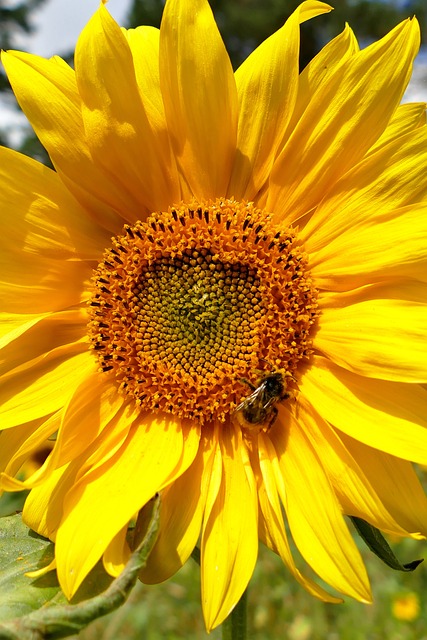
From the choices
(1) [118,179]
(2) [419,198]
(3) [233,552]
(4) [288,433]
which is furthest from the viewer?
(1) [118,179]

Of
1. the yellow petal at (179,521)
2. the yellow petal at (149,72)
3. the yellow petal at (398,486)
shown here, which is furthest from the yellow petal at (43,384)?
the yellow petal at (398,486)

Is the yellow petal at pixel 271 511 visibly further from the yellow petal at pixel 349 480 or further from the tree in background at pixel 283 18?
the tree in background at pixel 283 18

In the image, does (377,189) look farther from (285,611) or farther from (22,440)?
(285,611)

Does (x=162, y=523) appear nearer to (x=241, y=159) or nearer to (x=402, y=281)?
(x=402, y=281)

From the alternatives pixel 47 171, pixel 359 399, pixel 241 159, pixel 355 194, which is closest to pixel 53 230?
pixel 47 171

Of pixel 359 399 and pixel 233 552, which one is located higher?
pixel 359 399
